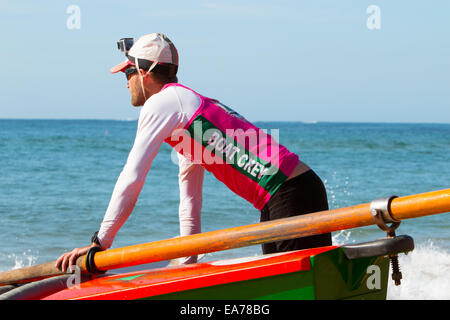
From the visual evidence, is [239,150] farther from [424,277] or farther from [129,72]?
[424,277]

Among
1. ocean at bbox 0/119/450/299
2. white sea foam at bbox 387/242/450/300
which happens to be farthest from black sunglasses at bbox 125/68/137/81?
white sea foam at bbox 387/242/450/300

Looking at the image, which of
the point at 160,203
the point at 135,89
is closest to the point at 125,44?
the point at 135,89

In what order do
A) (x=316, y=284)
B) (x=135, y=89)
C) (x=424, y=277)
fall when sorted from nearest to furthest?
(x=316, y=284)
(x=135, y=89)
(x=424, y=277)

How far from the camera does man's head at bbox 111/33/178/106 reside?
292 cm

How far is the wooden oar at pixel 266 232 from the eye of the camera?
7.22 feet

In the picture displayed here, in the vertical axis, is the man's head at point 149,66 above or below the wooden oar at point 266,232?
above

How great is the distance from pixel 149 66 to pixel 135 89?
14 centimetres

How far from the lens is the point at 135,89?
118 inches

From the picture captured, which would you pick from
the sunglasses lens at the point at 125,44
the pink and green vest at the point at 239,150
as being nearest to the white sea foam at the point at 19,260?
the sunglasses lens at the point at 125,44

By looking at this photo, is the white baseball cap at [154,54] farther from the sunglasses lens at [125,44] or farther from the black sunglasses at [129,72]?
the sunglasses lens at [125,44]

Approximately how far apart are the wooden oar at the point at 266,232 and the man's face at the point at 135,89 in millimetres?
673

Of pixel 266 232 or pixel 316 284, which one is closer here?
pixel 316 284

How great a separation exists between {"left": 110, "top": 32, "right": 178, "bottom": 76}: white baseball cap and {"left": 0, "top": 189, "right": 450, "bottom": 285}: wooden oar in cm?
79
